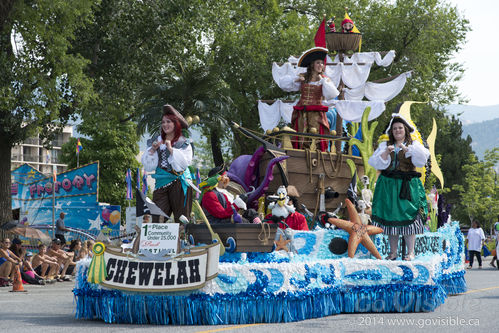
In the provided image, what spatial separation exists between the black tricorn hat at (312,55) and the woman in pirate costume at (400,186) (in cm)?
472

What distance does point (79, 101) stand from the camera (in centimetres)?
1852

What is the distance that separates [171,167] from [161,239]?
1.82 meters

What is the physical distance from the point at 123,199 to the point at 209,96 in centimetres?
1874

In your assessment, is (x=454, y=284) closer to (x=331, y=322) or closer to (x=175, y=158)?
(x=331, y=322)

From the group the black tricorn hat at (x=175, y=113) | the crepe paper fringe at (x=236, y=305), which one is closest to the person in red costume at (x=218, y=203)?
the black tricorn hat at (x=175, y=113)

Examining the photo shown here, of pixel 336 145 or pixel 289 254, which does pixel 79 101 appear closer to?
pixel 336 145

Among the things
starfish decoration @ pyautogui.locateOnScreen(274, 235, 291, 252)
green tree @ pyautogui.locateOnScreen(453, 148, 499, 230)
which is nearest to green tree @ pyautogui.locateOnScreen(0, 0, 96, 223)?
starfish decoration @ pyautogui.locateOnScreen(274, 235, 291, 252)

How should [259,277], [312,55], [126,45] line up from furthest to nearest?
[126,45] < [312,55] < [259,277]

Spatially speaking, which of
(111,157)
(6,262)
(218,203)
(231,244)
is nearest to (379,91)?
(6,262)

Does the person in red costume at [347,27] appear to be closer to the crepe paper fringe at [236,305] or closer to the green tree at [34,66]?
the green tree at [34,66]

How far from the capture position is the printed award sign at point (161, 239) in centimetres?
823

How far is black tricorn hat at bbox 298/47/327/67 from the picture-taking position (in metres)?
14.2

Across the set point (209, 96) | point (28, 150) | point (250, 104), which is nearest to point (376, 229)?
point (209, 96)

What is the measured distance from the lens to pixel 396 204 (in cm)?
966
